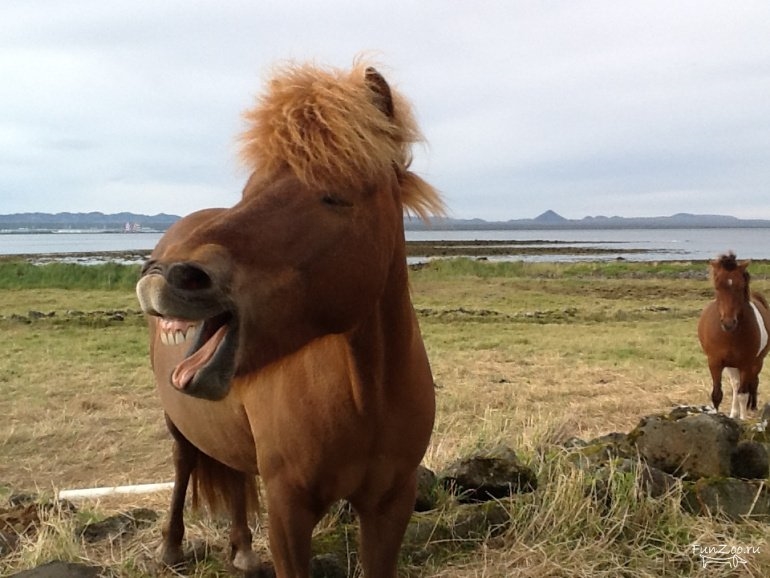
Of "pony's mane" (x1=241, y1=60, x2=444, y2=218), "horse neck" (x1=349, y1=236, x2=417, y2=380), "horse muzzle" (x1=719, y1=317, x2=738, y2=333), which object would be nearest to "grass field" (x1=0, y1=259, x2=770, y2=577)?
"horse muzzle" (x1=719, y1=317, x2=738, y2=333)

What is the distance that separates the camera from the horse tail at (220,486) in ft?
11.5

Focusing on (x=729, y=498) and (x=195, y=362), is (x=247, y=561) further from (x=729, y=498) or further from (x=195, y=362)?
(x=729, y=498)

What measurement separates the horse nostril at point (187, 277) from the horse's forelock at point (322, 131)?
383 mm

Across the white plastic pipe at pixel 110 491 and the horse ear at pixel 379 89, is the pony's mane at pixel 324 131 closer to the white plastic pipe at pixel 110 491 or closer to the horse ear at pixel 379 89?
the horse ear at pixel 379 89

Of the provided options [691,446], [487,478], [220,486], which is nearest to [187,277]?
[220,486]

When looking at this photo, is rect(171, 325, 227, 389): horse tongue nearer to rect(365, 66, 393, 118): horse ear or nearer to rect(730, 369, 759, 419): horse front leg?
rect(365, 66, 393, 118): horse ear

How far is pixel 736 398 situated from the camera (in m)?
7.68

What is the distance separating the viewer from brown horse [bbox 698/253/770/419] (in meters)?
7.71

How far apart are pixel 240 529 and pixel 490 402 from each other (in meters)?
4.86

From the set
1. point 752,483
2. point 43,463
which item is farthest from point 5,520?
point 752,483

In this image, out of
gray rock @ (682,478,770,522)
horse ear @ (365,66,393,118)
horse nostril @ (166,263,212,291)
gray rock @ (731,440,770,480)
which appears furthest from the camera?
gray rock @ (731,440,770,480)

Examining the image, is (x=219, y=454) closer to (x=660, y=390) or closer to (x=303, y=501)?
(x=303, y=501)

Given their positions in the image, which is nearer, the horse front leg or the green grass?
the horse front leg

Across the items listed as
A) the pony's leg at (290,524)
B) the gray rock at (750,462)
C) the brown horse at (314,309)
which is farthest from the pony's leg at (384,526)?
the gray rock at (750,462)
